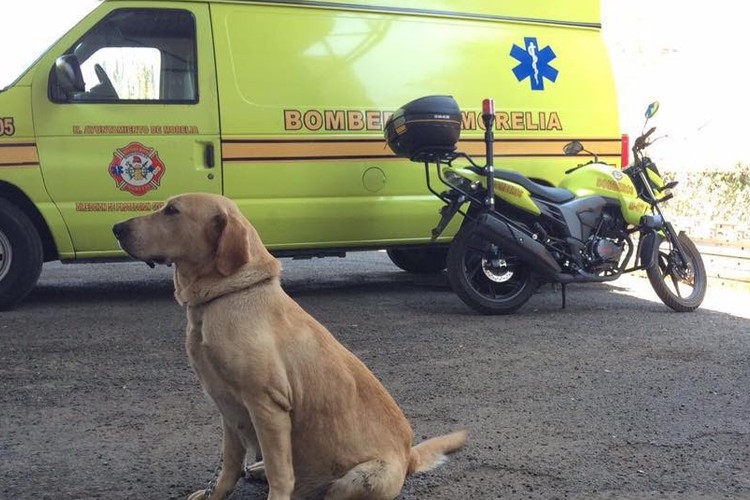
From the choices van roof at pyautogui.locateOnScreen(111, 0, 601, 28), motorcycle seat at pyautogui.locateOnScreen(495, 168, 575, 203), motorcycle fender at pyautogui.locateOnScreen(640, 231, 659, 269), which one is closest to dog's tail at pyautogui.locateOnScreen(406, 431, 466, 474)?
motorcycle seat at pyautogui.locateOnScreen(495, 168, 575, 203)

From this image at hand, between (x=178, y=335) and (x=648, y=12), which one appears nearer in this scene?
(x=178, y=335)

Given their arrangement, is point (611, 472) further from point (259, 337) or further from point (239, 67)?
point (239, 67)

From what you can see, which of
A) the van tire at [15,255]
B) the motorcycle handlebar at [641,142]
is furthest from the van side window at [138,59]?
the motorcycle handlebar at [641,142]

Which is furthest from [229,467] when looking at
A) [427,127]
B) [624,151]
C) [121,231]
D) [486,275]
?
[624,151]

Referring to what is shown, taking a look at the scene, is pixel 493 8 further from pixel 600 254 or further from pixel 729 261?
pixel 729 261

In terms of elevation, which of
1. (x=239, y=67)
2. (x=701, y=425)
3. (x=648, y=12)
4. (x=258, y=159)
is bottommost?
(x=701, y=425)

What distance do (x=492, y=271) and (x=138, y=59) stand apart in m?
3.21

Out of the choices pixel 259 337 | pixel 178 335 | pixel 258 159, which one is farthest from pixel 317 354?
pixel 258 159

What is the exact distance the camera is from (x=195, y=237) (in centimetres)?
270

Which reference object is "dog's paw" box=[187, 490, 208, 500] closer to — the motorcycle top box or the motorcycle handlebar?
the motorcycle top box

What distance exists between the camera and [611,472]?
124 inches

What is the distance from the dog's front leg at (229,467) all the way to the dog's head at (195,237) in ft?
1.74

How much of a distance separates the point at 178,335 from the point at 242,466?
111 inches

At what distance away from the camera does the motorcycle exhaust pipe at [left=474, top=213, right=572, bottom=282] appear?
→ 624cm
